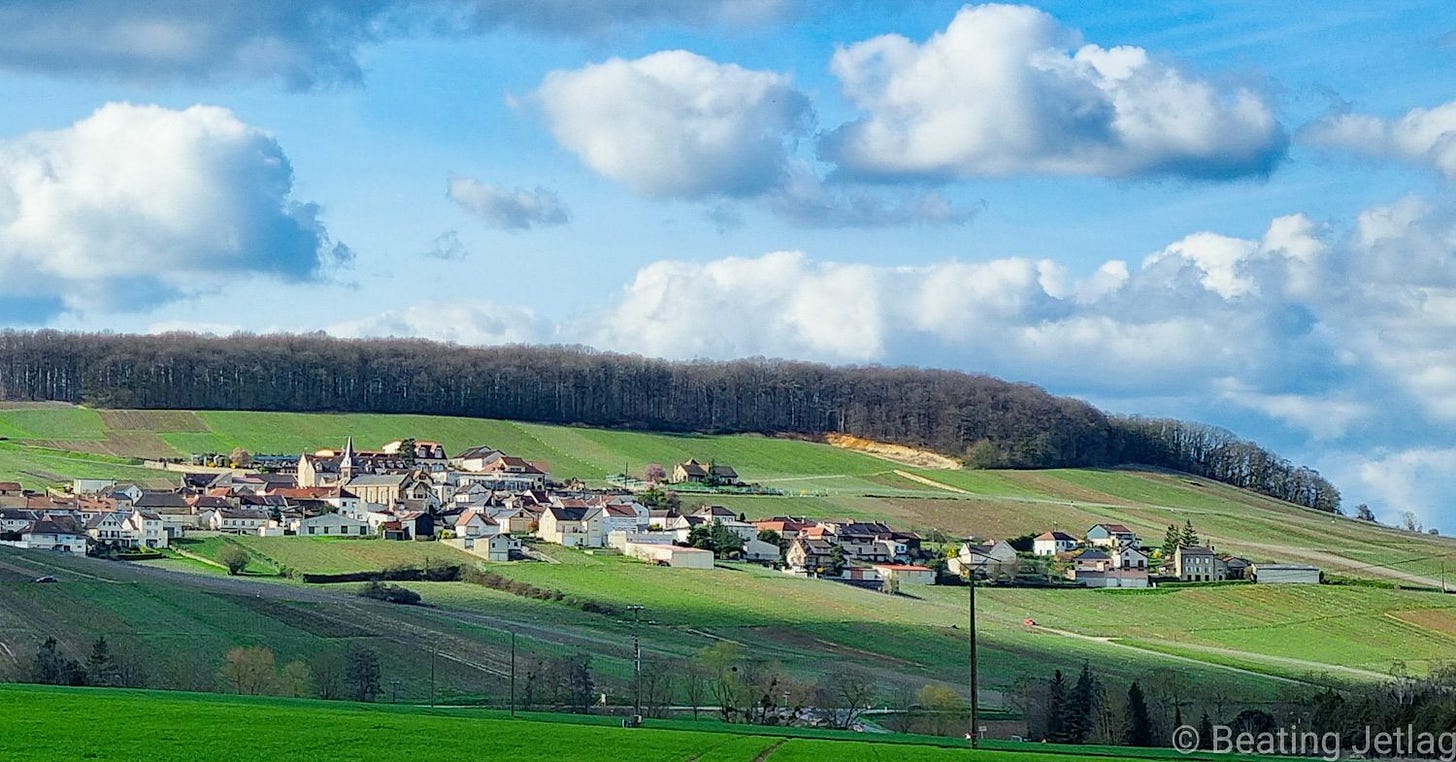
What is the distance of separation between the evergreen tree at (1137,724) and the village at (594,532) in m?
42.3

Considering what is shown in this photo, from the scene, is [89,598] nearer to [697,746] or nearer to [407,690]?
[407,690]

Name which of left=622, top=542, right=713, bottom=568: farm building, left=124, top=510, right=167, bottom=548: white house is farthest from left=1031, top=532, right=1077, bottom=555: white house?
left=124, top=510, right=167, bottom=548: white house

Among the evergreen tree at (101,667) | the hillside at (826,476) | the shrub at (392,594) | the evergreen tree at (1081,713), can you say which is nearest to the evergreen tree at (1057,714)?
the evergreen tree at (1081,713)

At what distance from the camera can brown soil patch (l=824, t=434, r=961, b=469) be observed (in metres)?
184

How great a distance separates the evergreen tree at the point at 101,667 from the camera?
181 ft

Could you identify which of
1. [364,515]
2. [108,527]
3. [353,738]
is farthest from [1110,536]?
[353,738]

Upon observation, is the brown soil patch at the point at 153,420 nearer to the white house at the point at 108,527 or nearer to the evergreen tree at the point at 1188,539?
the white house at the point at 108,527

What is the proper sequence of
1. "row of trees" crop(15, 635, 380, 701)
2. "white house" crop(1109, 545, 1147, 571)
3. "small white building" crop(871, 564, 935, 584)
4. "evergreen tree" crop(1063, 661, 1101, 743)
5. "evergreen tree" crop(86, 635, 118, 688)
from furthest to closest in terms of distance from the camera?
"white house" crop(1109, 545, 1147, 571) → "small white building" crop(871, 564, 935, 584) → "row of trees" crop(15, 635, 380, 701) → "evergreen tree" crop(86, 635, 118, 688) → "evergreen tree" crop(1063, 661, 1101, 743)

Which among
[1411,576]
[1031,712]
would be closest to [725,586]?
[1031,712]

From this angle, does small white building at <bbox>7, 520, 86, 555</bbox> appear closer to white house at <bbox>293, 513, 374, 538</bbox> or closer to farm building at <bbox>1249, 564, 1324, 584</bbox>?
white house at <bbox>293, 513, 374, 538</bbox>

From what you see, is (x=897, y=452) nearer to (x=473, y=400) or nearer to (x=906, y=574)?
(x=473, y=400)

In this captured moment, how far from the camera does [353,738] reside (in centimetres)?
3256

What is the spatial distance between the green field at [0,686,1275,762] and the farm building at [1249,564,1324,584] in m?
75.7

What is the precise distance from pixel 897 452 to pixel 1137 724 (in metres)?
140
